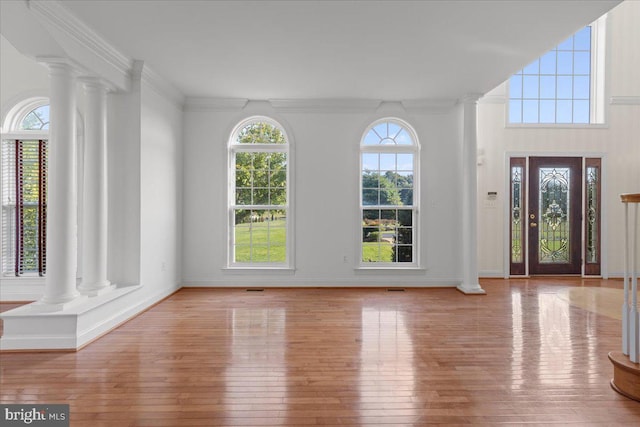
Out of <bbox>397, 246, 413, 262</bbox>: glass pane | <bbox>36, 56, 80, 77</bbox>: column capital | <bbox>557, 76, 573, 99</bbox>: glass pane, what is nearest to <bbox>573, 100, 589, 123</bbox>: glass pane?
<bbox>557, 76, 573, 99</bbox>: glass pane

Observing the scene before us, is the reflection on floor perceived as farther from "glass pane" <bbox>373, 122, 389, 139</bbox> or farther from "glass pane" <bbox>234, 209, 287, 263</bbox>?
"glass pane" <bbox>234, 209, 287, 263</bbox>

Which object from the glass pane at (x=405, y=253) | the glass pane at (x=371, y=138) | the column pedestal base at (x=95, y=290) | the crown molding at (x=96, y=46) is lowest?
the column pedestal base at (x=95, y=290)

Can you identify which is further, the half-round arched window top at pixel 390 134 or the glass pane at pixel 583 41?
the glass pane at pixel 583 41

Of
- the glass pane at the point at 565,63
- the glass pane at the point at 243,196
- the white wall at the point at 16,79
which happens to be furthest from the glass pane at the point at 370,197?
the white wall at the point at 16,79

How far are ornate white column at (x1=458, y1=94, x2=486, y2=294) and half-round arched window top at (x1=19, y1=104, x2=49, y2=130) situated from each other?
5.92 m

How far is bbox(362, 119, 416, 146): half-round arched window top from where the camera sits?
6.46 metres

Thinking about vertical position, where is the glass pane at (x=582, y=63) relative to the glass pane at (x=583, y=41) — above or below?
below

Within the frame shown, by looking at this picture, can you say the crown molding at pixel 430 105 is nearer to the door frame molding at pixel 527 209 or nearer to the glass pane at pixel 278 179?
the door frame molding at pixel 527 209

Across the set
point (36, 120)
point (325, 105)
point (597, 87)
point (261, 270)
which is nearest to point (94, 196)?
point (36, 120)

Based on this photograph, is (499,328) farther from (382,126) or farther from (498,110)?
(498,110)

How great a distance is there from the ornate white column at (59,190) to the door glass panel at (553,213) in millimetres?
7087

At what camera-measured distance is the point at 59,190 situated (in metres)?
3.67

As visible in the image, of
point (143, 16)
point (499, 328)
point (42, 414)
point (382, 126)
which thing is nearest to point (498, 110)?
point (382, 126)

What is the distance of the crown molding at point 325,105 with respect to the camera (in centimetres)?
624
